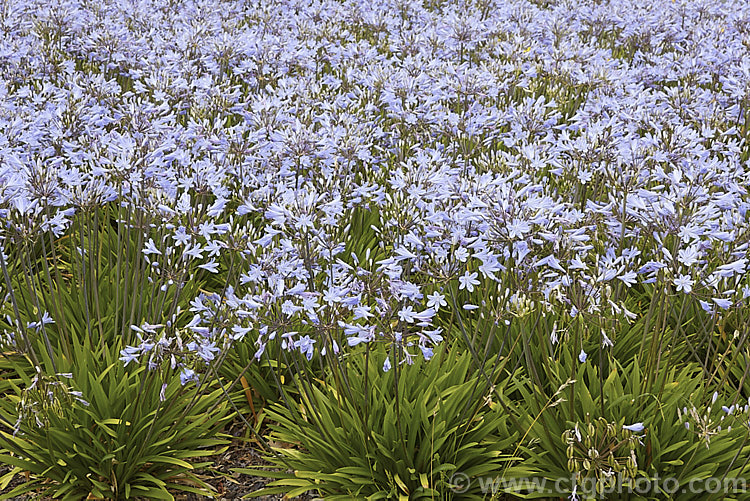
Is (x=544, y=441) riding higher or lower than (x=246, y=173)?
lower

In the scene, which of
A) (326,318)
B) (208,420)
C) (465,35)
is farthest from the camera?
(465,35)

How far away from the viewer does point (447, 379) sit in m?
3.77

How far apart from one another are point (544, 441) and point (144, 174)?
108 inches

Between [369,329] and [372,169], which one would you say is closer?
[369,329]

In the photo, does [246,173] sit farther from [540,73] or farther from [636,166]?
[540,73]

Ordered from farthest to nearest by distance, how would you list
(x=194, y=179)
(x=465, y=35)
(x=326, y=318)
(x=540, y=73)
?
(x=465, y=35)
(x=540, y=73)
(x=194, y=179)
(x=326, y=318)

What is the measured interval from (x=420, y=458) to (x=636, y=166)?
227 cm

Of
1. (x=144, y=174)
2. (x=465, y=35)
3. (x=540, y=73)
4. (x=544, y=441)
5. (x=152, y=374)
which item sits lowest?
(x=544, y=441)

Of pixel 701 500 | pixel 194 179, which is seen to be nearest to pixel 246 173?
pixel 194 179

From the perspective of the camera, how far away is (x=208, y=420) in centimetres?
384

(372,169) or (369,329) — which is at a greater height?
(372,169)

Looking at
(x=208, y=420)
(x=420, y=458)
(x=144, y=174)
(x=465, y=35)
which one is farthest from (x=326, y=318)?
(x=465, y=35)

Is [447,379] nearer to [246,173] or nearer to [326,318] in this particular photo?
Result: [326,318]

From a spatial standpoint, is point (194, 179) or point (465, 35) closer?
point (194, 179)
